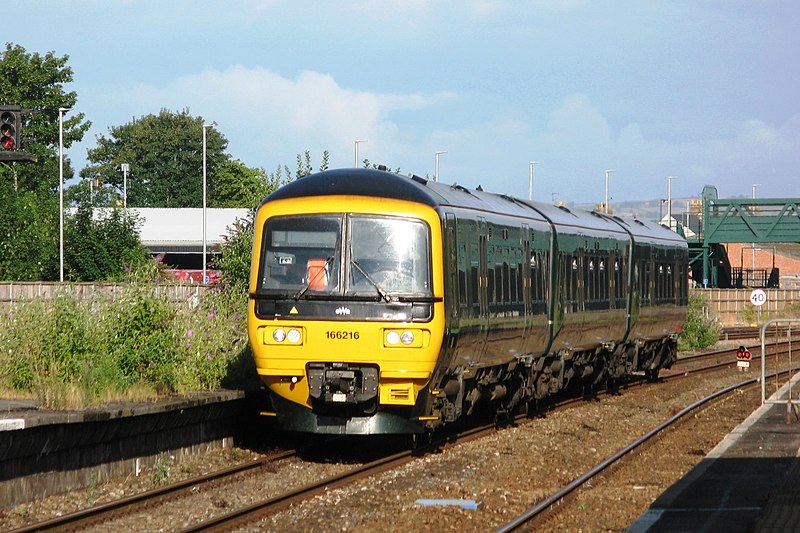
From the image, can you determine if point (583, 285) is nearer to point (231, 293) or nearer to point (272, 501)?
point (231, 293)

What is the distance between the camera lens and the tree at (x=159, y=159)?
119 meters

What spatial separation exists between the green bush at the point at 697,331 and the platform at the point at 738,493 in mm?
27629

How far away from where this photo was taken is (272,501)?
41.7 feet

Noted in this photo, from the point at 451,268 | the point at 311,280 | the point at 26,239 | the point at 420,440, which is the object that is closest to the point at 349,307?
the point at 311,280

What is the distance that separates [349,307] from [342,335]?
12.9 inches

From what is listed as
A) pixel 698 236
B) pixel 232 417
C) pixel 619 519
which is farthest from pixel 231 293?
pixel 698 236

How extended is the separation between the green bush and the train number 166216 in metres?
31.0

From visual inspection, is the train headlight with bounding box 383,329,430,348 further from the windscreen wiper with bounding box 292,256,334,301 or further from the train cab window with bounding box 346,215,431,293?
the windscreen wiper with bounding box 292,256,334,301

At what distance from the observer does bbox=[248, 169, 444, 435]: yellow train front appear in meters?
15.2

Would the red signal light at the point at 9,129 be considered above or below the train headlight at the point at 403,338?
above

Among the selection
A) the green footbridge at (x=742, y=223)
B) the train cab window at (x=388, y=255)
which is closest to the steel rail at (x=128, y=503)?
the train cab window at (x=388, y=255)

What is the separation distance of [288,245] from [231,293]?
555 cm

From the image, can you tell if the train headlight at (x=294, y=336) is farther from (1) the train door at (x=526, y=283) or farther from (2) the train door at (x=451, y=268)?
(1) the train door at (x=526, y=283)

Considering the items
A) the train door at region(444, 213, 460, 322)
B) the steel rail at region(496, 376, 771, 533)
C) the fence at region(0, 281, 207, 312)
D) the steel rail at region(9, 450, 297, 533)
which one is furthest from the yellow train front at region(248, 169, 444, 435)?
the fence at region(0, 281, 207, 312)
